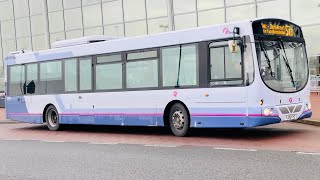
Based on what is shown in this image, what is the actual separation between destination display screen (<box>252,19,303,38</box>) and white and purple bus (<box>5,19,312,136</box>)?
2cm

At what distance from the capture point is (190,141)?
12.5m

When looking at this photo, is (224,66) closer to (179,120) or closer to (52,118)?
(179,120)

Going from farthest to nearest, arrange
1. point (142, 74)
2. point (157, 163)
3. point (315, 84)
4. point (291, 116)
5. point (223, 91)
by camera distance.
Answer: point (315, 84) → point (142, 74) → point (223, 91) → point (291, 116) → point (157, 163)

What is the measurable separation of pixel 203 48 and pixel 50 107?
7.31 metres

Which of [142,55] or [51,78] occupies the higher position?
[142,55]

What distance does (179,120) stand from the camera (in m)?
13.4

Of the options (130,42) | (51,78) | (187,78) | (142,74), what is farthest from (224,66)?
(51,78)

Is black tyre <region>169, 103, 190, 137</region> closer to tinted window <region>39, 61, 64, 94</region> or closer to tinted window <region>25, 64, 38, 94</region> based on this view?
tinted window <region>39, 61, 64, 94</region>

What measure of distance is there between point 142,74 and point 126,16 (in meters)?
19.2

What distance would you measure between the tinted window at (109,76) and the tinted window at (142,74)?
42 cm

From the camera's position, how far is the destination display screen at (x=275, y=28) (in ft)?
39.4

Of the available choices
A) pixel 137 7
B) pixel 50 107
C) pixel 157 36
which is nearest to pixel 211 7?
pixel 137 7

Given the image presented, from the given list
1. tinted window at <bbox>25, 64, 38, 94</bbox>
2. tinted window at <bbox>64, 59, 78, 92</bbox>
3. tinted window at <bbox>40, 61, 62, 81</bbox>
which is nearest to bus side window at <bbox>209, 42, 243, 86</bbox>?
tinted window at <bbox>64, 59, 78, 92</bbox>

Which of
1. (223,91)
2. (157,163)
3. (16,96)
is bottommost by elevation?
(157,163)
